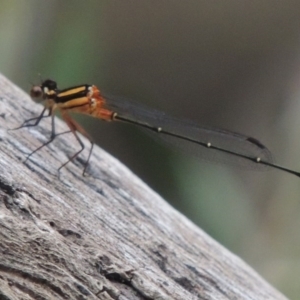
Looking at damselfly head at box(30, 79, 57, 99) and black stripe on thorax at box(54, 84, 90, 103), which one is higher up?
black stripe on thorax at box(54, 84, 90, 103)

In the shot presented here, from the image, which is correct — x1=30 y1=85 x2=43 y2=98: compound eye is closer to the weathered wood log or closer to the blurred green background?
the weathered wood log

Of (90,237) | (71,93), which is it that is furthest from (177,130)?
(90,237)

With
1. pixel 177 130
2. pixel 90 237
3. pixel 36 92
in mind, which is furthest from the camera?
pixel 177 130

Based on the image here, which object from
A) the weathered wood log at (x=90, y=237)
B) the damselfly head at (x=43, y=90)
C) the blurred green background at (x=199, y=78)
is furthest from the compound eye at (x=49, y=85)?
the blurred green background at (x=199, y=78)

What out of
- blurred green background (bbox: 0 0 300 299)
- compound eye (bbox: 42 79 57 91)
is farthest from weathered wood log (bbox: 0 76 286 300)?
blurred green background (bbox: 0 0 300 299)

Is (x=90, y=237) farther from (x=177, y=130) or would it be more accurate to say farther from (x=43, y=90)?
(x=177, y=130)

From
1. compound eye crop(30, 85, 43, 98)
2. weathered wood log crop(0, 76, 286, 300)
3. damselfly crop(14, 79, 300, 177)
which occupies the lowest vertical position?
weathered wood log crop(0, 76, 286, 300)
